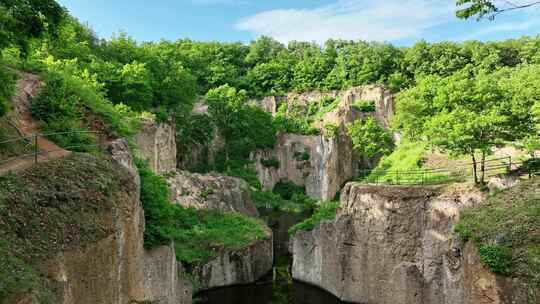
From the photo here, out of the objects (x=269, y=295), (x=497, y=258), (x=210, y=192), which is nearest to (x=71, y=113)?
(x=497, y=258)

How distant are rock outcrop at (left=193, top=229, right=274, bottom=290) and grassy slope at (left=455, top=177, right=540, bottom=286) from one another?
49.1ft

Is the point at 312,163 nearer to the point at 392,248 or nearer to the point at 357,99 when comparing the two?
the point at 357,99

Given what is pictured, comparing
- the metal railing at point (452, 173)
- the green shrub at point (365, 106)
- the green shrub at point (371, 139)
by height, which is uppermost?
the green shrub at point (365, 106)

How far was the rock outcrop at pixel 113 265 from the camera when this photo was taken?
28.4 ft

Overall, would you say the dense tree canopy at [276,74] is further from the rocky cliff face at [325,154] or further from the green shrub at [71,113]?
→ the rocky cliff face at [325,154]

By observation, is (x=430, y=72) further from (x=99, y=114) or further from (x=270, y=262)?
(x=99, y=114)

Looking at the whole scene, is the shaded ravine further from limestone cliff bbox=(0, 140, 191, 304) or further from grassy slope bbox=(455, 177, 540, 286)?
grassy slope bbox=(455, 177, 540, 286)

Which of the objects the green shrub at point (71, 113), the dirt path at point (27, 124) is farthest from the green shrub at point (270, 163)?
the dirt path at point (27, 124)

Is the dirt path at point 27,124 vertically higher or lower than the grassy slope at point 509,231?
A: higher

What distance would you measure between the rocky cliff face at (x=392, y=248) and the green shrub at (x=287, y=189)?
28710mm

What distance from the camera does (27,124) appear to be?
13477mm

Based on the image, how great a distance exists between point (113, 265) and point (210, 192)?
2215 centimetres

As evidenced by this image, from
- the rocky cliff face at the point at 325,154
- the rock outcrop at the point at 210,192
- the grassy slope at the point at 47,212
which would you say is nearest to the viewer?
the grassy slope at the point at 47,212

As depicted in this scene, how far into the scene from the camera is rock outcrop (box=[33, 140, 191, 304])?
28.4 ft
